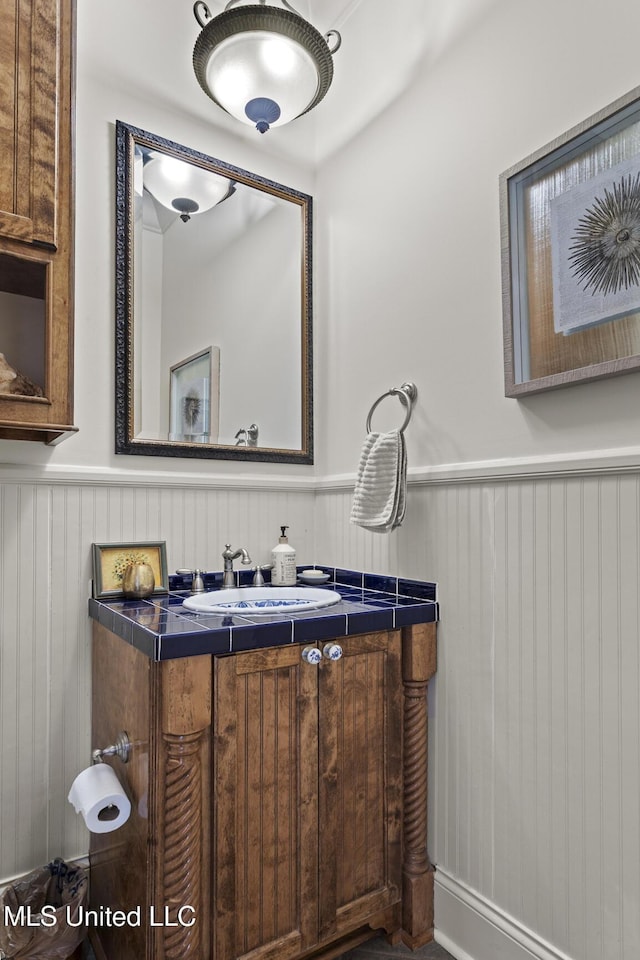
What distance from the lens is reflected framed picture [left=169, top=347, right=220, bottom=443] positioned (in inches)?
71.4

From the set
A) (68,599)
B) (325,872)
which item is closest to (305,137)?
(68,599)

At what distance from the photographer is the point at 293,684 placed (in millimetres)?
1308

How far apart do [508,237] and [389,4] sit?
1.05m

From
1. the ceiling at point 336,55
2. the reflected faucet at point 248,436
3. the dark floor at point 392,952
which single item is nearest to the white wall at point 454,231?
the ceiling at point 336,55

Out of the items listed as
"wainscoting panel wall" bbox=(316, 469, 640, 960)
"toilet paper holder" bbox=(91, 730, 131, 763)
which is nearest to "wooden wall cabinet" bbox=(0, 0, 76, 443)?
"toilet paper holder" bbox=(91, 730, 131, 763)

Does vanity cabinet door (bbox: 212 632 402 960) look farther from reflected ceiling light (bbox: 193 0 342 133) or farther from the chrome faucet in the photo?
reflected ceiling light (bbox: 193 0 342 133)

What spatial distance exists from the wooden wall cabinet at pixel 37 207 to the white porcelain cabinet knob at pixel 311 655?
28.8 inches

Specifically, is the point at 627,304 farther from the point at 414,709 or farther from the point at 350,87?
the point at 350,87

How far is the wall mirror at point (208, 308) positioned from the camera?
1.74m

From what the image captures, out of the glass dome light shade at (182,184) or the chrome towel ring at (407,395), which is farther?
the glass dome light shade at (182,184)

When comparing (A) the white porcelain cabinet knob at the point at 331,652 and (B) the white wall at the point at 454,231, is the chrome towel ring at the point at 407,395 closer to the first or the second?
(B) the white wall at the point at 454,231

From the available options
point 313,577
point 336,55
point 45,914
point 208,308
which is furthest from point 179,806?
point 336,55

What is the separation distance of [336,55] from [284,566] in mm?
1785

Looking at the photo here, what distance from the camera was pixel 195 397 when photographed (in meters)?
1.86
